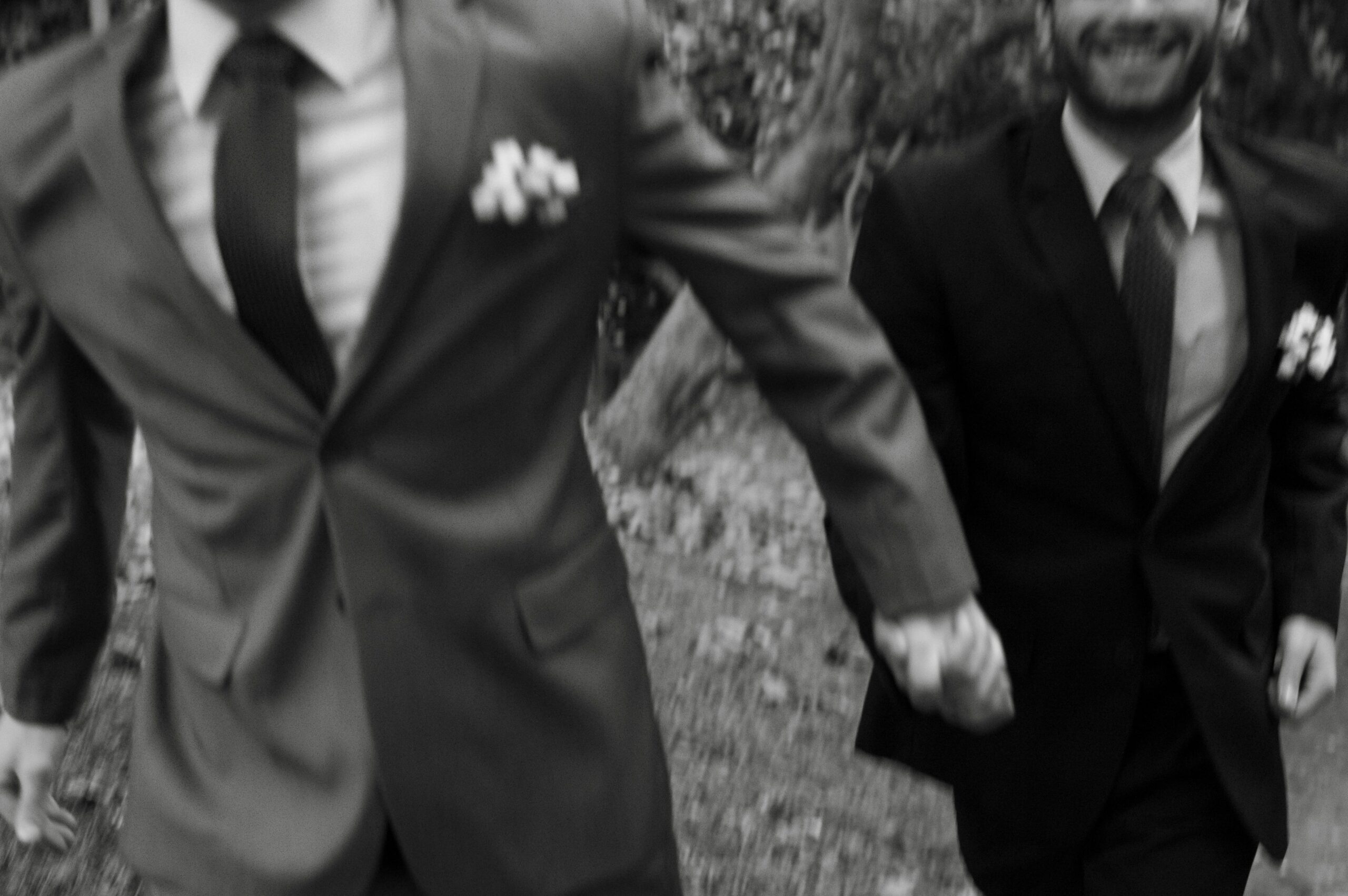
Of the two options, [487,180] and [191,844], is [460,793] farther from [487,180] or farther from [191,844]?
[487,180]

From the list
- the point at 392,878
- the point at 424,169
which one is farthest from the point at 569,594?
the point at 424,169

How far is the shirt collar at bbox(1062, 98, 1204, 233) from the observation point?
261 cm

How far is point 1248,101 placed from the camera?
22.5 feet

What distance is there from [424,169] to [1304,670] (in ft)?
5.98

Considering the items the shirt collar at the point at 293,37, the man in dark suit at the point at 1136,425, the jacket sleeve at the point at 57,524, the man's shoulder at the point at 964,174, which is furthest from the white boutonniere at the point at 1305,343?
the jacket sleeve at the point at 57,524

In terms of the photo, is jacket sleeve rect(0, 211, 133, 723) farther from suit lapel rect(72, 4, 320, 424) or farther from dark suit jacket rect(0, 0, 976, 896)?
suit lapel rect(72, 4, 320, 424)

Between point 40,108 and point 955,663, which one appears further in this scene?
point 955,663

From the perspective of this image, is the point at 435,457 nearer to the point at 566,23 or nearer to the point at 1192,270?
the point at 566,23

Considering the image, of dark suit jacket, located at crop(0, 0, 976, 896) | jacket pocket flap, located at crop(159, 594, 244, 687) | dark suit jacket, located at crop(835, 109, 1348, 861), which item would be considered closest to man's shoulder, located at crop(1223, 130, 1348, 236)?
dark suit jacket, located at crop(835, 109, 1348, 861)

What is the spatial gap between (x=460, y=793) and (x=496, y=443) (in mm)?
455

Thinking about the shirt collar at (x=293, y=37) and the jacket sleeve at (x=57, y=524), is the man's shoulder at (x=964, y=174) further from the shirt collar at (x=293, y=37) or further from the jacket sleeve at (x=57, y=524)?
the jacket sleeve at (x=57, y=524)

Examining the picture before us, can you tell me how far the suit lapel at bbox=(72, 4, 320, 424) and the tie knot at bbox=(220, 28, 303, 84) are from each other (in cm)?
14

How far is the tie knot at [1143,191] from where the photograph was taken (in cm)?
261

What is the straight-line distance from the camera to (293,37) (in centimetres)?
194
